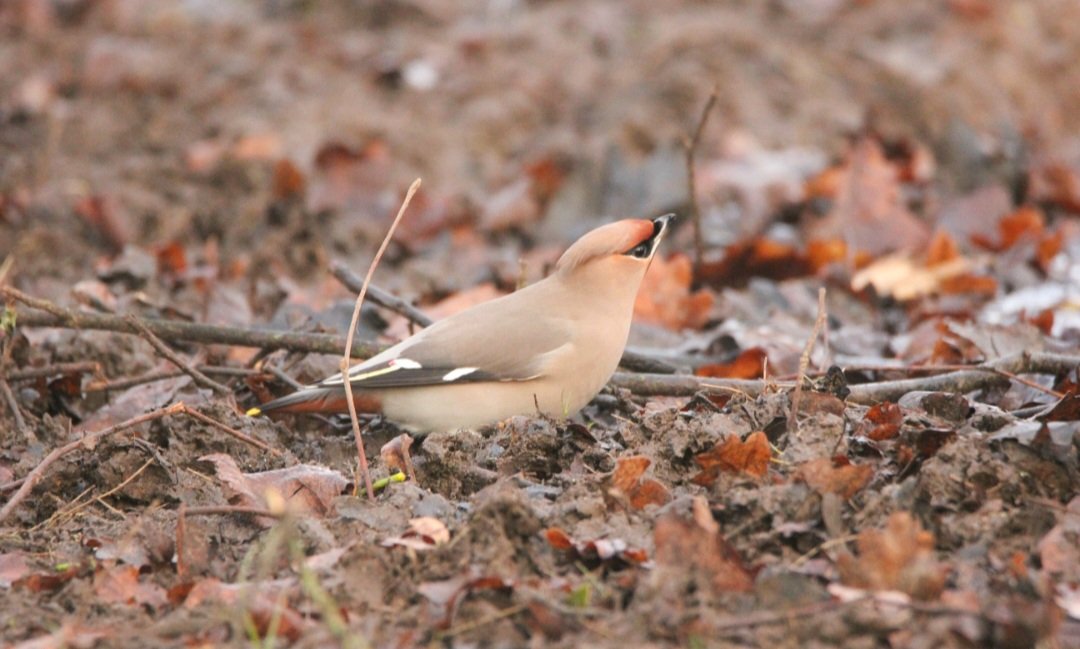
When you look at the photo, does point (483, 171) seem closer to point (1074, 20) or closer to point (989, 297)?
point (989, 297)

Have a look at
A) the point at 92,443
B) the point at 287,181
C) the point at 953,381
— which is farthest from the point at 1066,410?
the point at 287,181

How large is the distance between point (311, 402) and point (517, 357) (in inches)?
27.7

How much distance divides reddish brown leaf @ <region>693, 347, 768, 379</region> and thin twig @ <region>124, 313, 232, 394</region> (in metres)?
1.71

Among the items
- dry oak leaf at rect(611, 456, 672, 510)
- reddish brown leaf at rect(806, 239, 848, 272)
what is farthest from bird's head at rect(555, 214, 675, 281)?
reddish brown leaf at rect(806, 239, 848, 272)

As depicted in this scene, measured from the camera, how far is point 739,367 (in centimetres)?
518

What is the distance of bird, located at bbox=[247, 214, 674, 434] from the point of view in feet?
15.3

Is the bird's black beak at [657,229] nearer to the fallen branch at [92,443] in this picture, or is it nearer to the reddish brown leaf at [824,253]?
the fallen branch at [92,443]

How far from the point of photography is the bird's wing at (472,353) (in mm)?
4727

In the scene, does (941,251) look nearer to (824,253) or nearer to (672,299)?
(824,253)

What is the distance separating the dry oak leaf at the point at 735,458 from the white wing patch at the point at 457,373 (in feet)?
4.16

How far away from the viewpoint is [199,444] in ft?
14.3

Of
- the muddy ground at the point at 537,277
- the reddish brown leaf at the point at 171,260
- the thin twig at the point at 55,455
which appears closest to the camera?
the muddy ground at the point at 537,277

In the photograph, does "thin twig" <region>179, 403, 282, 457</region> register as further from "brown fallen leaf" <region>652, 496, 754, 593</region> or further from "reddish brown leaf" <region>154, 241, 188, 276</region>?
"reddish brown leaf" <region>154, 241, 188, 276</region>

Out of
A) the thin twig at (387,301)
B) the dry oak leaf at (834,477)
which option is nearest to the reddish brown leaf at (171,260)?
the thin twig at (387,301)
